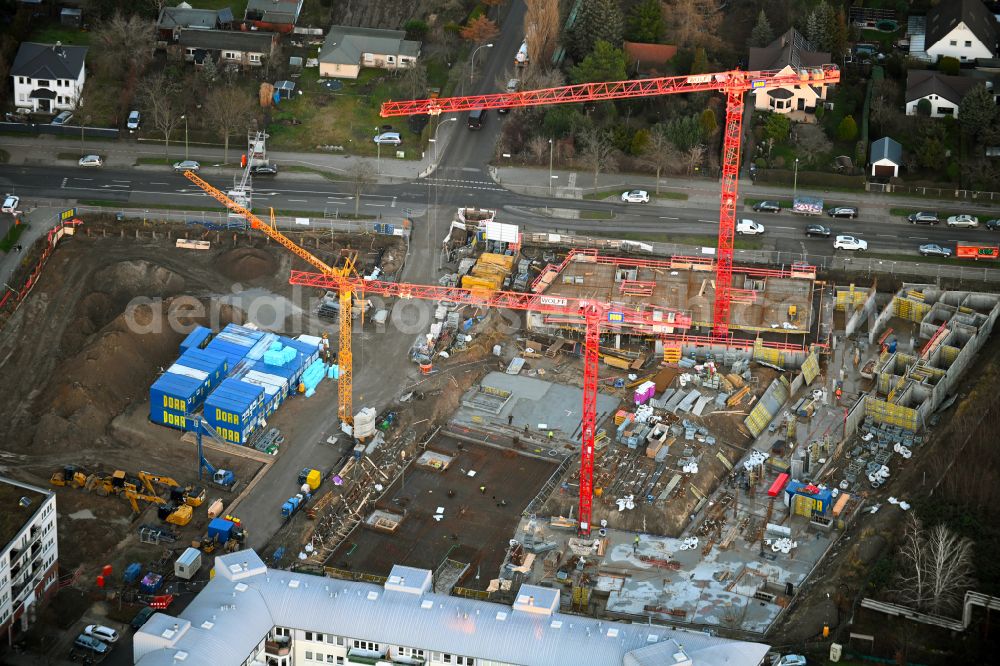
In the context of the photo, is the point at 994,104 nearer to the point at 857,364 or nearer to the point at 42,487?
the point at 857,364

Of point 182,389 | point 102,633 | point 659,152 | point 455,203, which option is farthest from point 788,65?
point 102,633

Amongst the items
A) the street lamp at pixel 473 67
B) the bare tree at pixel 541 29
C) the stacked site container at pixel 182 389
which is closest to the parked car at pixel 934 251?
the bare tree at pixel 541 29

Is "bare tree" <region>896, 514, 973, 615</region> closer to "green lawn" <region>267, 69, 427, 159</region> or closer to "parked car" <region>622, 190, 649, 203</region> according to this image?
"parked car" <region>622, 190, 649, 203</region>

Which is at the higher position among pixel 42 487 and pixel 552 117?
pixel 552 117

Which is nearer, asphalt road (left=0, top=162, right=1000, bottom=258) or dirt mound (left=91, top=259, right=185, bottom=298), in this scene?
dirt mound (left=91, top=259, right=185, bottom=298)

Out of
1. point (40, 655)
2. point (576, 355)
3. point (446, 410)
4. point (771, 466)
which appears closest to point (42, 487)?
point (40, 655)

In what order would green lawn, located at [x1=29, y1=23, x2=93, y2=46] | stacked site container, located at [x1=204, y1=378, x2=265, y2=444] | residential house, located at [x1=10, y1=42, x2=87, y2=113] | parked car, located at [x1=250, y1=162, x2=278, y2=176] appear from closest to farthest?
stacked site container, located at [x1=204, y1=378, x2=265, y2=444] → parked car, located at [x1=250, y1=162, x2=278, y2=176] → residential house, located at [x1=10, y1=42, x2=87, y2=113] → green lawn, located at [x1=29, y1=23, x2=93, y2=46]

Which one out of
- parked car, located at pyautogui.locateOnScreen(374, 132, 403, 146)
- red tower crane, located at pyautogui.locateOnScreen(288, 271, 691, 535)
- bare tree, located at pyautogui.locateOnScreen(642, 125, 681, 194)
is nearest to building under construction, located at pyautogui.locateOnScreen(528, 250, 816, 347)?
red tower crane, located at pyautogui.locateOnScreen(288, 271, 691, 535)
